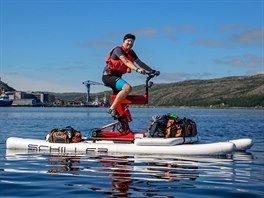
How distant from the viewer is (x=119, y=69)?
14789 mm

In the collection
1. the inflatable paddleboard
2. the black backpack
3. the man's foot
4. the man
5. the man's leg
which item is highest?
the man

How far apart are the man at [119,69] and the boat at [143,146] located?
105 cm

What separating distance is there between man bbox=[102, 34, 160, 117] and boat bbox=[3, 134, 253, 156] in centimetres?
105

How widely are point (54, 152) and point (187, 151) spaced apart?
13.3 feet

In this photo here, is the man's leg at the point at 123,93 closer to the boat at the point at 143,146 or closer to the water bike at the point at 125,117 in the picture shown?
the water bike at the point at 125,117

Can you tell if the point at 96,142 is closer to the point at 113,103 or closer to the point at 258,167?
the point at 113,103

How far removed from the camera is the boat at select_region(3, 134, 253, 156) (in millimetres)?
13789

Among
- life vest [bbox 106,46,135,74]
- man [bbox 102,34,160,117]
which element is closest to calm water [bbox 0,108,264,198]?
man [bbox 102,34,160,117]

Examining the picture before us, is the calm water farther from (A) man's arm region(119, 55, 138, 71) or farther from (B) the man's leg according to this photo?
(A) man's arm region(119, 55, 138, 71)

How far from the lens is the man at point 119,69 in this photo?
14.3 meters

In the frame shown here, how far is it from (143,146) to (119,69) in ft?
8.33

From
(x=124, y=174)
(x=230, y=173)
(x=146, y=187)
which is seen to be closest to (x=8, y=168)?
(x=124, y=174)

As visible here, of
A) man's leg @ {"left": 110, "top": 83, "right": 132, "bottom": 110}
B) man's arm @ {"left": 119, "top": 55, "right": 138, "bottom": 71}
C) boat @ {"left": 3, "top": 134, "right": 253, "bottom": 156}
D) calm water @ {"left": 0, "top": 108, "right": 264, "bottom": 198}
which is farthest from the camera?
man's leg @ {"left": 110, "top": 83, "right": 132, "bottom": 110}

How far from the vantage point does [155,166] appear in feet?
37.4
